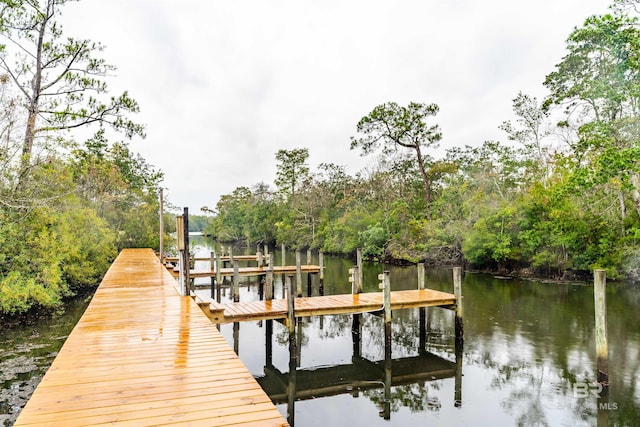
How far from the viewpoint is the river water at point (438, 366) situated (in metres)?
6.44

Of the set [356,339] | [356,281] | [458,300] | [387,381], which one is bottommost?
[387,381]

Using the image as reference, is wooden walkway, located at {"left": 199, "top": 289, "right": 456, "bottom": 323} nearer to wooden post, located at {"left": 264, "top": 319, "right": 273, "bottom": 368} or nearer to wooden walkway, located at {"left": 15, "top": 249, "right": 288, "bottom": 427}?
wooden post, located at {"left": 264, "top": 319, "right": 273, "bottom": 368}

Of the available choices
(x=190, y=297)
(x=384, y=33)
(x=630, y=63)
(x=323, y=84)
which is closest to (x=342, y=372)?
(x=190, y=297)

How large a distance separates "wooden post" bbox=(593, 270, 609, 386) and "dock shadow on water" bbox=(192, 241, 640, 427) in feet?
0.92

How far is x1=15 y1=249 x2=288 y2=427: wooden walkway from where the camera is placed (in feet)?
9.56

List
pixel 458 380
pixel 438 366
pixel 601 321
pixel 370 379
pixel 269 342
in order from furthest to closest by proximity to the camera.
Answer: pixel 269 342, pixel 438 366, pixel 370 379, pixel 458 380, pixel 601 321

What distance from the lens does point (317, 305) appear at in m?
8.56

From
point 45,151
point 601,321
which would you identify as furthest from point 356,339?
Answer: point 45,151

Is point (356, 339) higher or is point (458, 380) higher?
point (356, 339)

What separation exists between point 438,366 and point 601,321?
3.17m

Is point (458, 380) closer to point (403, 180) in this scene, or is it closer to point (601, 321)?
point (601, 321)

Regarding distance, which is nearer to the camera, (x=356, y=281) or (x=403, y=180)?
(x=356, y=281)

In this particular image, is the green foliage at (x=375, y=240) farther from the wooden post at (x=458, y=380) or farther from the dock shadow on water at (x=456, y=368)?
→ the wooden post at (x=458, y=380)

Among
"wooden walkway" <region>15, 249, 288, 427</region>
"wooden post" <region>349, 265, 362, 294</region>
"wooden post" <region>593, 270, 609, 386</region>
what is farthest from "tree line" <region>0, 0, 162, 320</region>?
"wooden post" <region>593, 270, 609, 386</region>
